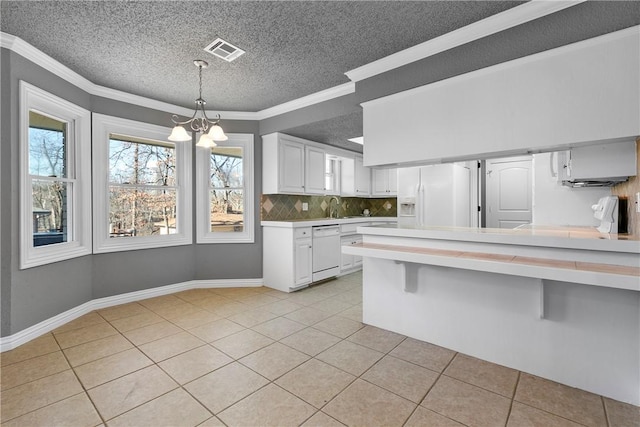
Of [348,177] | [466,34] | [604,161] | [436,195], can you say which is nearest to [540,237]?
[604,161]

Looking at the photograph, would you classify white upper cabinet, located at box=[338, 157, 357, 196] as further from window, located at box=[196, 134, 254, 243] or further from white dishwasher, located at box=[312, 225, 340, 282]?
window, located at box=[196, 134, 254, 243]

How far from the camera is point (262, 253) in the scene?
4.41 metres

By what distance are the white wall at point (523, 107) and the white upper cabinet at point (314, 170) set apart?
1.90 metres

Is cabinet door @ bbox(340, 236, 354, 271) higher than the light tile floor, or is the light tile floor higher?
cabinet door @ bbox(340, 236, 354, 271)

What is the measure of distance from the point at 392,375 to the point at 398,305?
0.77 meters

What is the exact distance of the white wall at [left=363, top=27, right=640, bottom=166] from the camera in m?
1.84

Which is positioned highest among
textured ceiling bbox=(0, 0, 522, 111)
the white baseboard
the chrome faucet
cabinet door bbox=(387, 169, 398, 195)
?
textured ceiling bbox=(0, 0, 522, 111)

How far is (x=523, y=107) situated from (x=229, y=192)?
11.8ft

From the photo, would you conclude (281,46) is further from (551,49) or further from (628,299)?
(628,299)

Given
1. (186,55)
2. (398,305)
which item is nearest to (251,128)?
(186,55)

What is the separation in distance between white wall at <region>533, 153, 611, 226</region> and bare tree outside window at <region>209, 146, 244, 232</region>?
12.5 ft

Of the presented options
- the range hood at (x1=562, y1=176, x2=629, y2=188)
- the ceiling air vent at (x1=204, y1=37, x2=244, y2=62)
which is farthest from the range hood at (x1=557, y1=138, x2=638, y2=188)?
the ceiling air vent at (x1=204, y1=37, x2=244, y2=62)

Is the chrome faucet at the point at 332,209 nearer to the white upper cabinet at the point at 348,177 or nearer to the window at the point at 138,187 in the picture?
the white upper cabinet at the point at 348,177

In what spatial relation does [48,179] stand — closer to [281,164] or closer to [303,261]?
[281,164]
